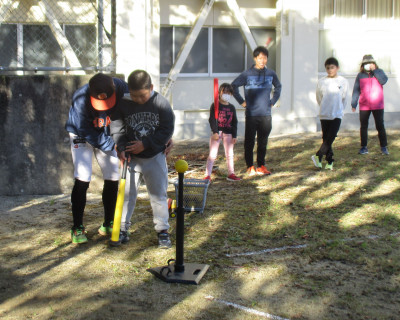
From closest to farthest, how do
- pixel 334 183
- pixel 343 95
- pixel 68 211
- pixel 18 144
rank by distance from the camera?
pixel 68 211 < pixel 18 144 < pixel 334 183 < pixel 343 95

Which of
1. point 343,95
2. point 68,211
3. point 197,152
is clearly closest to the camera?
point 68,211

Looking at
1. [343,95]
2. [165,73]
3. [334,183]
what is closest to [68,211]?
[334,183]

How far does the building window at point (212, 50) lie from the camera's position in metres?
14.2

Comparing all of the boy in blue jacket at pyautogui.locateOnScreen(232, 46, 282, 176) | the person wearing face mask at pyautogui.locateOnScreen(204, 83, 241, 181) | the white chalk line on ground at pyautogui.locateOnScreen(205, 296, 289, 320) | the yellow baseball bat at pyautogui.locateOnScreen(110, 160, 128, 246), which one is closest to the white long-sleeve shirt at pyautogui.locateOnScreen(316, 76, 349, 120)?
the boy in blue jacket at pyautogui.locateOnScreen(232, 46, 282, 176)

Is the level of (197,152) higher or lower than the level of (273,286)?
higher

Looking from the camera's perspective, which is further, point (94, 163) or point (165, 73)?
point (165, 73)

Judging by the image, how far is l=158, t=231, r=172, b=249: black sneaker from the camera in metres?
5.66

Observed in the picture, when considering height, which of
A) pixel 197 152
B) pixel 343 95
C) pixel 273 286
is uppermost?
pixel 343 95

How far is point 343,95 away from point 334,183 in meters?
1.67

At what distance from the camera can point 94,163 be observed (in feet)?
Result: 26.1

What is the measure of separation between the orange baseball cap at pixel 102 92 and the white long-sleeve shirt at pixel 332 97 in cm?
478

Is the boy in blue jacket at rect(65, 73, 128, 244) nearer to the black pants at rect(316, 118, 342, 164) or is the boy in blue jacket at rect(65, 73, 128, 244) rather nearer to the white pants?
the white pants

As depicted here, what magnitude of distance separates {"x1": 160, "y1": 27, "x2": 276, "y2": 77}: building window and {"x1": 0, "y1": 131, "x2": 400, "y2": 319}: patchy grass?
6288 millimetres

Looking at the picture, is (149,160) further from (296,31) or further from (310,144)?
(296,31)
